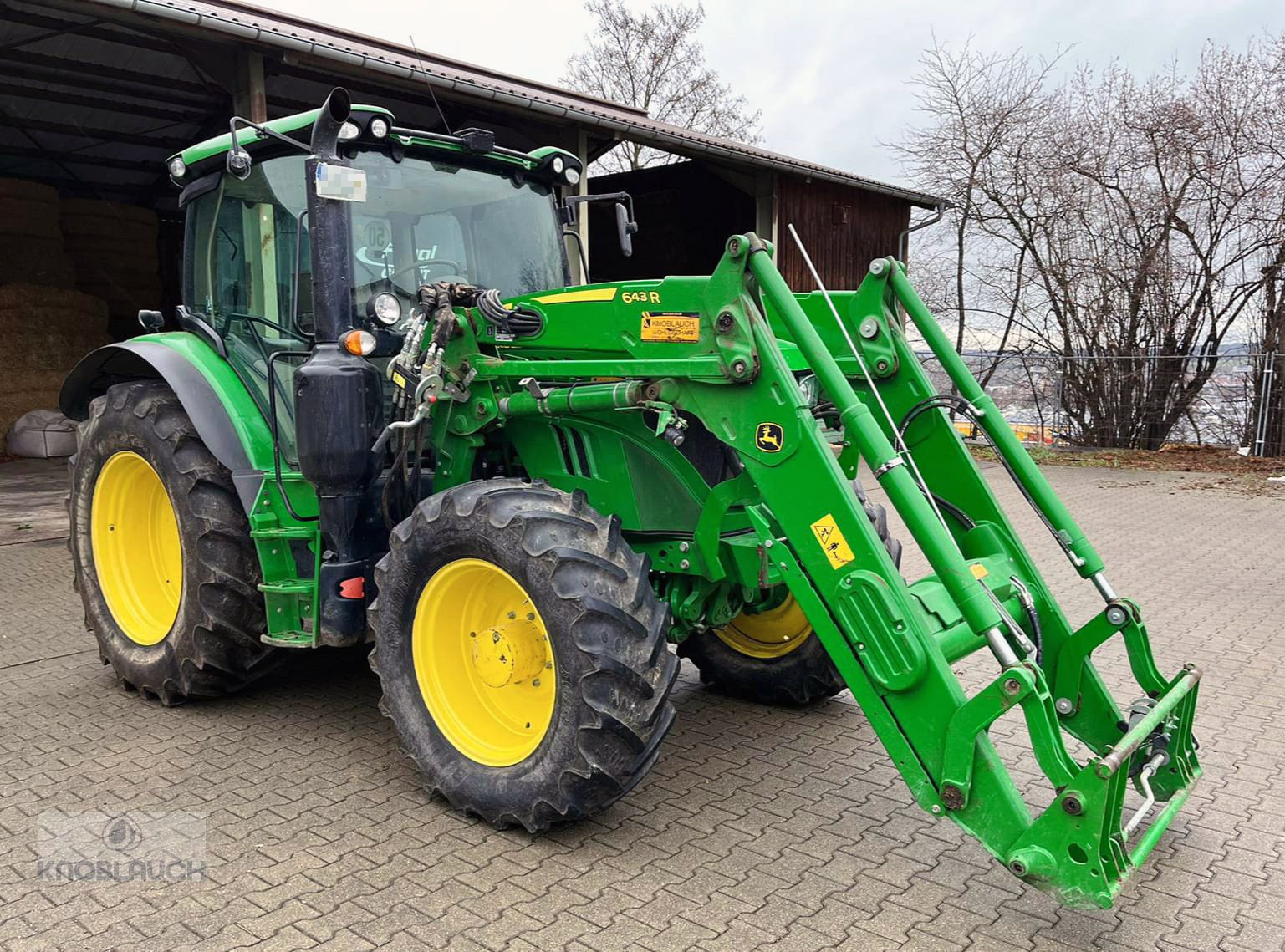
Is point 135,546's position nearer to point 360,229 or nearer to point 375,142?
point 360,229

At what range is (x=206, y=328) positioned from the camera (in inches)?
175

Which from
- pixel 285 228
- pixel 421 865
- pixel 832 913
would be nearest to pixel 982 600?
pixel 832 913

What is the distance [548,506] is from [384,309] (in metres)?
1.20

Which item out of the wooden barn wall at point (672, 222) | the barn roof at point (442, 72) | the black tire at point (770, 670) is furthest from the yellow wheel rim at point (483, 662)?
the wooden barn wall at point (672, 222)

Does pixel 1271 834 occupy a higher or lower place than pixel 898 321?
lower

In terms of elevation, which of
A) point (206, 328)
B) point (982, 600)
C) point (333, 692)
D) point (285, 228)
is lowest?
point (333, 692)

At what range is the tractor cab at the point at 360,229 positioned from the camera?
3941mm

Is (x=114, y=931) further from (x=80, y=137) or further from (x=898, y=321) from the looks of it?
(x=80, y=137)

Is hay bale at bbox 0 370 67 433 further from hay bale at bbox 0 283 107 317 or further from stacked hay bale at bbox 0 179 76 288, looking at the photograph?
stacked hay bale at bbox 0 179 76 288

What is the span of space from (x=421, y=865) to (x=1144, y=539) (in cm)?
750

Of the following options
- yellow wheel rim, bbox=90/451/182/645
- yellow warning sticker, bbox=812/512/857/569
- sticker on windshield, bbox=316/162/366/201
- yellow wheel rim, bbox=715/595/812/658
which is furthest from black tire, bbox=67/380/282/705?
yellow warning sticker, bbox=812/512/857/569

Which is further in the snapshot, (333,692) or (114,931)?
(333,692)

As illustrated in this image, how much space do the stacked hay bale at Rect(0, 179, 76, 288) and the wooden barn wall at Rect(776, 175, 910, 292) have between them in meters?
9.63

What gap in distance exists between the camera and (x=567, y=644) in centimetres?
306
